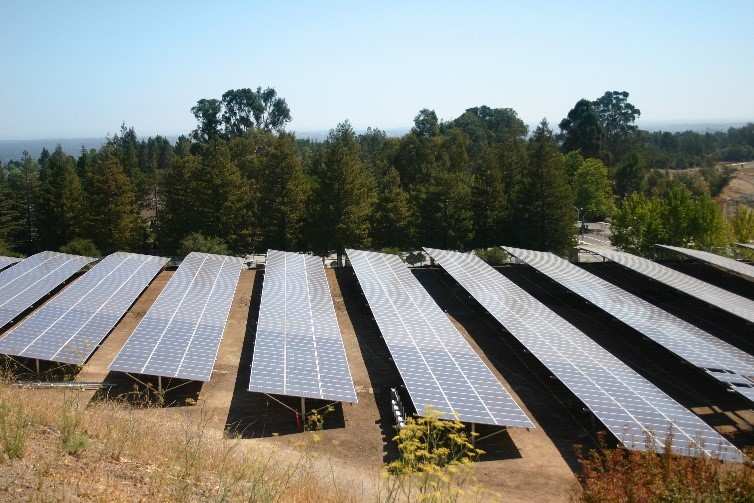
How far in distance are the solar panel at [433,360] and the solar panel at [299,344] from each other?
6.34 ft

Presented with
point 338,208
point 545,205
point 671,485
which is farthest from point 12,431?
point 545,205

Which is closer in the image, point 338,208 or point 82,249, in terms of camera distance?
point 82,249

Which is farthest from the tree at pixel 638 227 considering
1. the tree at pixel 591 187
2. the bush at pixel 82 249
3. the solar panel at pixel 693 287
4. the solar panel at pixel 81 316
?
the bush at pixel 82 249

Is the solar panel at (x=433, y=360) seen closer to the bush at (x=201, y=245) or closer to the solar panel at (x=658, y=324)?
the solar panel at (x=658, y=324)

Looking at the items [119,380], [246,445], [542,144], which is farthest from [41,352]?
[542,144]

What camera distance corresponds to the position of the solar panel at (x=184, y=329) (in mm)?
18172

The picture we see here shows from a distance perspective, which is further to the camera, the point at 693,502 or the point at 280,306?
the point at 280,306

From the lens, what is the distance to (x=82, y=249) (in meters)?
39.2

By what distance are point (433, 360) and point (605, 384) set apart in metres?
5.36

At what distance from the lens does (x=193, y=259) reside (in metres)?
32.6

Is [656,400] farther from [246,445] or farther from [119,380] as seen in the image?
[119,380]

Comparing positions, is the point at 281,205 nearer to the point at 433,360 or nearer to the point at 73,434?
the point at 433,360

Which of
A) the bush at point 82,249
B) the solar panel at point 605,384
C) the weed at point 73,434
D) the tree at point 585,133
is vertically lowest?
the solar panel at point 605,384

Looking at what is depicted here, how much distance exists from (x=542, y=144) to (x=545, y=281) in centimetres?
1466
